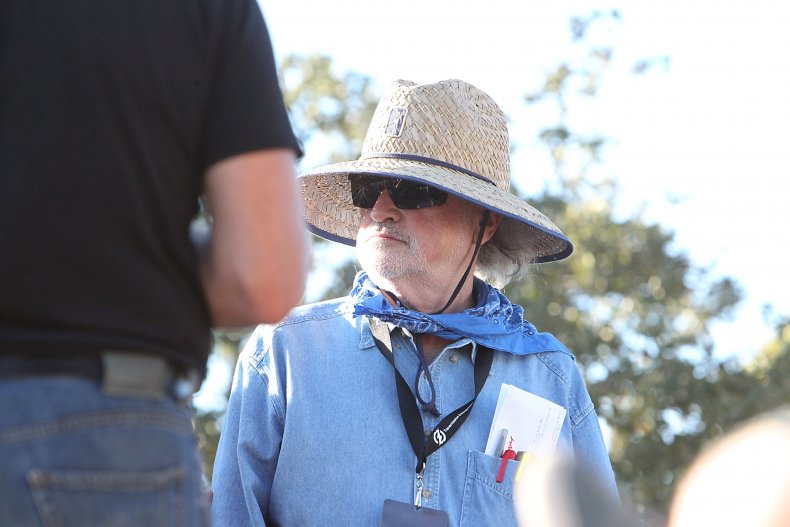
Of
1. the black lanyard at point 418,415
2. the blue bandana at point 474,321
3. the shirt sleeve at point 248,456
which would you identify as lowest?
the shirt sleeve at point 248,456

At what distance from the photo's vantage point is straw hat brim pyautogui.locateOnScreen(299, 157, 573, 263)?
381 centimetres

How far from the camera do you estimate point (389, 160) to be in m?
3.97

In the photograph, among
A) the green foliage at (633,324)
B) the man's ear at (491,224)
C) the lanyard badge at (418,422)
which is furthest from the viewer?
the green foliage at (633,324)

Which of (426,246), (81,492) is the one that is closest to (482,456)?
(426,246)

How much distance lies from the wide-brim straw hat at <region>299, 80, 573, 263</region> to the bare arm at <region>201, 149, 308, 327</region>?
6.01 ft

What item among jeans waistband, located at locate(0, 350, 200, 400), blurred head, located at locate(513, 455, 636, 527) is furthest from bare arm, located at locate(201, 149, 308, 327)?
blurred head, located at locate(513, 455, 636, 527)

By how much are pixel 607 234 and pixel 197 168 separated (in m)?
13.1

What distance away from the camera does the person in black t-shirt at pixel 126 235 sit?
1692 mm

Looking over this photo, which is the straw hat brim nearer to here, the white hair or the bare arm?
the white hair

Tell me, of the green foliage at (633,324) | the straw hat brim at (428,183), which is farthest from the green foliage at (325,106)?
the straw hat brim at (428,183)

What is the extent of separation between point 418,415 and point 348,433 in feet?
0.72

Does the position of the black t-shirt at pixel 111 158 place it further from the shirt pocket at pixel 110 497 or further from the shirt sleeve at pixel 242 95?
the shirt pocket at pixel 110 497

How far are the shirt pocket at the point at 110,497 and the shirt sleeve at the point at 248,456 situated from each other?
177 cm

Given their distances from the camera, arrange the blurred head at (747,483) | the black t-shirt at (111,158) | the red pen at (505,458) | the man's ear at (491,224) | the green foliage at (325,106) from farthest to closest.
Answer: the green foliage at (325,106) < the man's ear at (491,224) < the red pen at (505,458) < the black t-shirt at (111,158) < the blurred head at (747,483)
